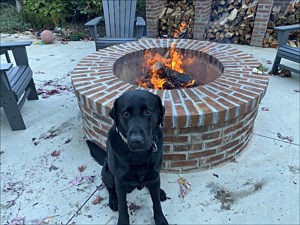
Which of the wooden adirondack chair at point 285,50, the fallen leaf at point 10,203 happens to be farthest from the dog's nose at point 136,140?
the wooden adirondack chair at point 285,50

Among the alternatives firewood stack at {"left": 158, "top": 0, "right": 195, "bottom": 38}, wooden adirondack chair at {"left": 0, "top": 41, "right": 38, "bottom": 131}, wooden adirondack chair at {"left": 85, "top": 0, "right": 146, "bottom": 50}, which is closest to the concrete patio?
wooden adirondack chair at {"left": 0, "top": 41, "right": 38, "bottom": 131}

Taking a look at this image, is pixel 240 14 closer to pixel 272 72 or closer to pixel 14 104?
pixel 272 72

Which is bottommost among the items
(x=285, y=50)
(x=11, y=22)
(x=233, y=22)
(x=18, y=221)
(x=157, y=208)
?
(x=18, y=221)

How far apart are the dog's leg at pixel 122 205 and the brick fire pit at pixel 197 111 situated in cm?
52

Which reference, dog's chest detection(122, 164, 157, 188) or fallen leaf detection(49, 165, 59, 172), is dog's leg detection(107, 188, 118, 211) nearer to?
dog's chest detection(122, 164, 157, 188)

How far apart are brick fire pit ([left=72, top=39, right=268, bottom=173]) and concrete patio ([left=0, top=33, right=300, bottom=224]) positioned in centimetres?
16

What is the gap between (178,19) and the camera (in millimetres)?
5289

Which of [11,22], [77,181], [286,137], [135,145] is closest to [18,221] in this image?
[77,181]

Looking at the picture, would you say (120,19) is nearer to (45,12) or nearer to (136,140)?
(45,12)

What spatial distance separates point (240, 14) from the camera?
192 inches

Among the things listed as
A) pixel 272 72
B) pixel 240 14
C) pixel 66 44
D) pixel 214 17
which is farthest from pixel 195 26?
pixel 66 44

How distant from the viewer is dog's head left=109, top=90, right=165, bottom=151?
1144 mm

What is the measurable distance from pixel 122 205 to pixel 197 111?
0.77 m

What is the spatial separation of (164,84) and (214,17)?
3540 mm
